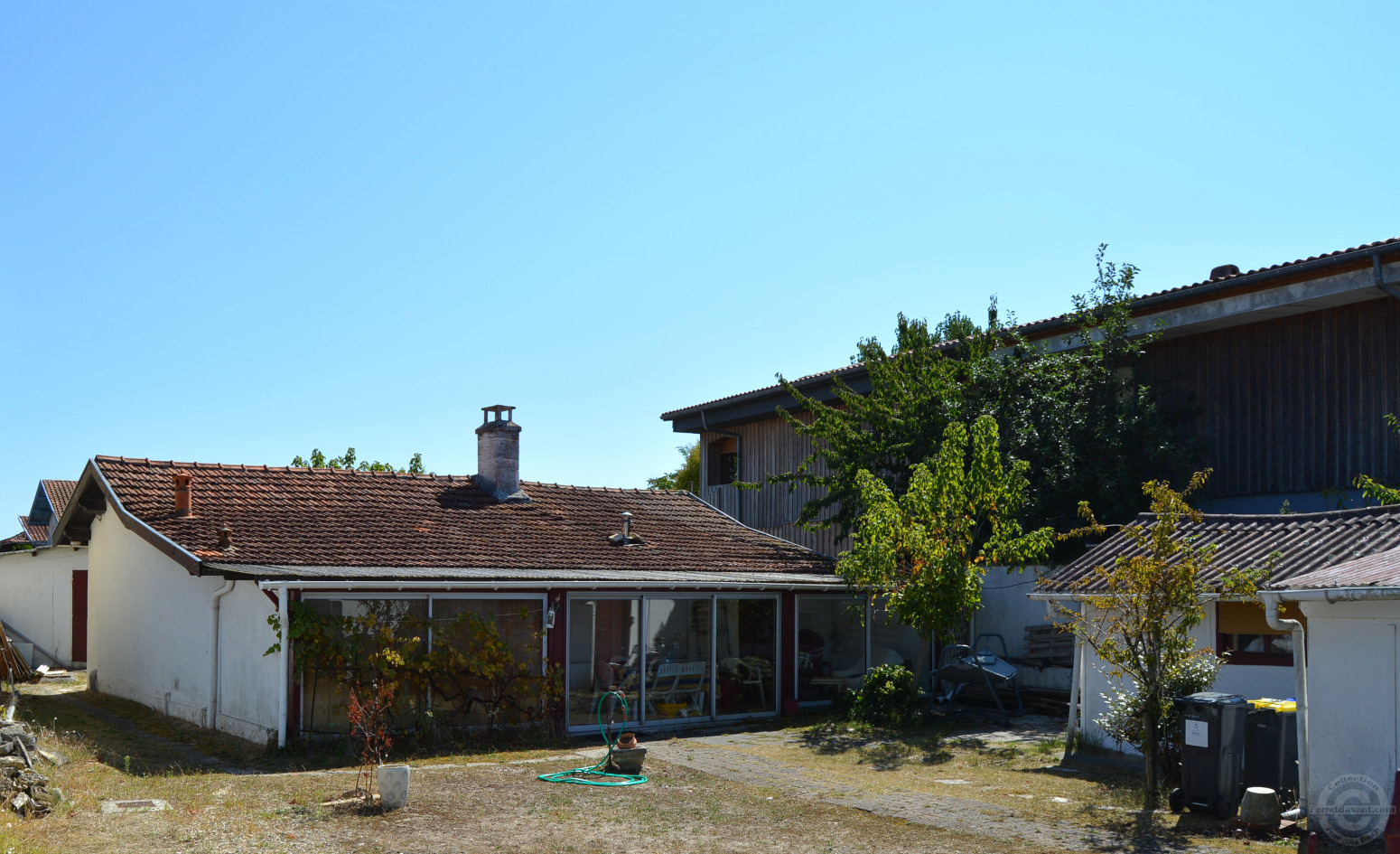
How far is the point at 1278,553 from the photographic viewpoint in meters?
11.4

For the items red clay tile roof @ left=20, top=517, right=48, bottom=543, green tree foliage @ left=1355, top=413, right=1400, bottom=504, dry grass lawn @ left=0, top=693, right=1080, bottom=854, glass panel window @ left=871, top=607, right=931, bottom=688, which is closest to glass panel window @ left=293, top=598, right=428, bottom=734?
dry grass lawn @ left=0, top=693, right=1080, bottom=854

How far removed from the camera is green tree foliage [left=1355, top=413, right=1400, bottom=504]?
571 inches

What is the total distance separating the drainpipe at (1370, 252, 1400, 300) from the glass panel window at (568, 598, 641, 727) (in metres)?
11.3

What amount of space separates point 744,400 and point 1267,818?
17.3 meters

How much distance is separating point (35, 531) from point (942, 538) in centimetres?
3051

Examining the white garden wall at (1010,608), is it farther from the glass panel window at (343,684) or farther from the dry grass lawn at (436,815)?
the glass panel window at (343,684)

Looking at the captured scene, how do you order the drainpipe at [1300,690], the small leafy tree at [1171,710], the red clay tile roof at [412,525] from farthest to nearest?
the red clay tile roof at [412,525] < the small leafy tree at [1171,710] < the drainpipe at [1300,690]

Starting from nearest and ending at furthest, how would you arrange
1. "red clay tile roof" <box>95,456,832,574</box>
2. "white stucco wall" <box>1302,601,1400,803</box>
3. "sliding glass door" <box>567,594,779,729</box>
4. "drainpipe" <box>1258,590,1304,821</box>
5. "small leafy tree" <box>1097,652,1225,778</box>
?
1. "white stucco wall" <box>1302,601,1400,803</box>
2. "drainpipe" <box>1258,590,1304,821</box>
3. "small leafy tree" <box>1097,652,1225,778</box>
4. "red clay tile roof" <box>95,456,832,574</box>
5. "sliding glass door" <box>567,594,779,729</box>

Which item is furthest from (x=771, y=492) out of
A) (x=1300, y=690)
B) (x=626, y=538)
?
(x=1300, y=690)

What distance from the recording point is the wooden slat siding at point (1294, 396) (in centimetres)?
1666

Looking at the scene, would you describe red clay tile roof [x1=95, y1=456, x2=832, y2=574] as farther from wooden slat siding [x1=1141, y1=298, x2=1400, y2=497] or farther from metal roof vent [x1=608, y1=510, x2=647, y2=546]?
wooden slat siding [x1=1141, y1=298, x2=1400, y2=497]

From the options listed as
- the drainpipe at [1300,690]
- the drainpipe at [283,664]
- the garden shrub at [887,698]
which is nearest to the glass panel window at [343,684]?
the drainpipe at [283,664]

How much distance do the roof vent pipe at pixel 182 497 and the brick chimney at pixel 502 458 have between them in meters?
5.14

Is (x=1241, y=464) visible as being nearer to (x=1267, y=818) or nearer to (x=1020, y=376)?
(x=1020, y=376)
